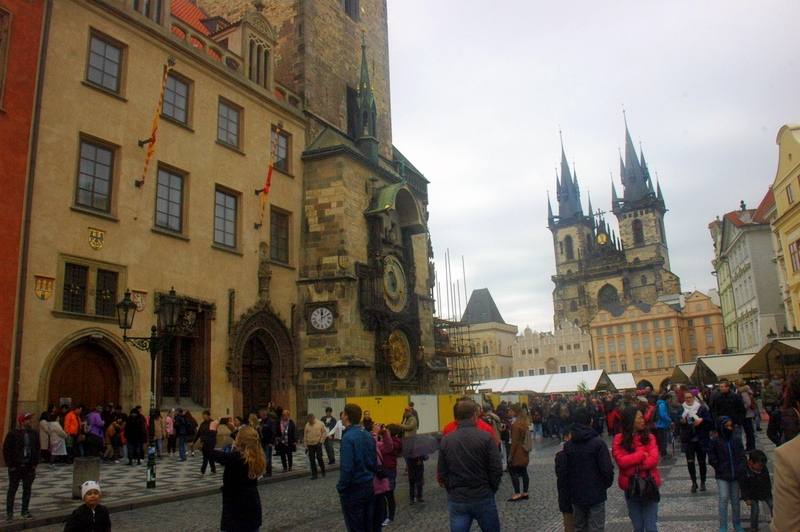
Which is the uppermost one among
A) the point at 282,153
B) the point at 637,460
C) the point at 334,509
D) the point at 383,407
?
the point at 282,153

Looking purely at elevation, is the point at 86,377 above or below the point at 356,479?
above

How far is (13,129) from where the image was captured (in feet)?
48.8

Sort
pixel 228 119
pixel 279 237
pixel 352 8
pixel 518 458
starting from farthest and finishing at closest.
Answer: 1. pixel 352 8
2. pixel 279 237
3. pixel 228 119
4. pixel 518 458

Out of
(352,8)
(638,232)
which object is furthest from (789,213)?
(638,232)

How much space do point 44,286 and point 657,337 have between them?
94910 mm

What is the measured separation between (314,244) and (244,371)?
5206 millimetres

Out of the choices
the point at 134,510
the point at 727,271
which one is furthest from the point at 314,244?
the point at 727,271

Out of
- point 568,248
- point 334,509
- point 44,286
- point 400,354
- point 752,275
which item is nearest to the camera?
point 334,509

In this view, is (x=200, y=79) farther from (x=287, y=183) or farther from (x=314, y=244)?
(x=314, y=244)

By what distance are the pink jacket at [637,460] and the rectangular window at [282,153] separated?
19.0 m

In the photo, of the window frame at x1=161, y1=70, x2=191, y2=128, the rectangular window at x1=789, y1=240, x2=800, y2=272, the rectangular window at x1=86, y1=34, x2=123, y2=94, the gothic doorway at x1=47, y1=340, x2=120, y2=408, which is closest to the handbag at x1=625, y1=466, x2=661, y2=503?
the gothic doorway at x1=47, y1=340, x2=120, y2=408

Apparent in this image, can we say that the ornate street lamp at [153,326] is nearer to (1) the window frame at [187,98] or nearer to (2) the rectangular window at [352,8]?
(1) the window frame at [187,98]

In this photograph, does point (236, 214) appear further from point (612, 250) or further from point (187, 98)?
point (612, 250)

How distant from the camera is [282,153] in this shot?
78.4 ft
